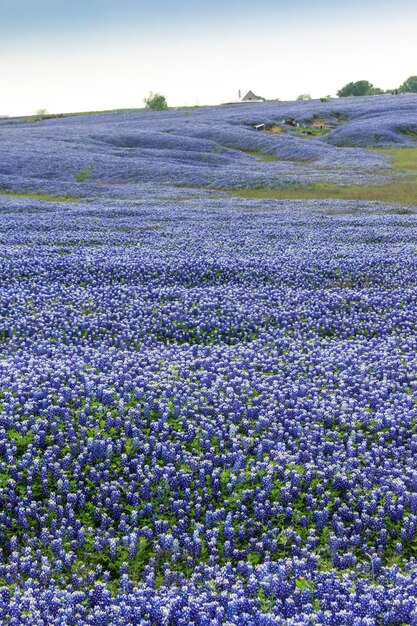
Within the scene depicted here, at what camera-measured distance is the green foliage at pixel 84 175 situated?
1678 inches

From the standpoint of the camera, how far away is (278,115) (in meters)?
82.6

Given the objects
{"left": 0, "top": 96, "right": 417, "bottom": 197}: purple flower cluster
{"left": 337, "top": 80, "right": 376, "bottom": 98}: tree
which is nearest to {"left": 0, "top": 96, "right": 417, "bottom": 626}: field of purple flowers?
{"left": 0, "top": 96, "right": 417, "bottom": 197}: purple flower cluster

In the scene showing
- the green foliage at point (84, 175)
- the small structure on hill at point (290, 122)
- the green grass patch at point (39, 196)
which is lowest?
the green grass patch at point (39, 196)

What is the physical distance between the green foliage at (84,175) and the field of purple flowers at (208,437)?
81.5 feet

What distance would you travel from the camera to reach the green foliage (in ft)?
140

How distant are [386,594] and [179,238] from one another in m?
17.2

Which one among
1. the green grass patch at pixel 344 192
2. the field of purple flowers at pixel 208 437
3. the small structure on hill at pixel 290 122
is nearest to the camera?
the field of purple flowers at pixel 208 437

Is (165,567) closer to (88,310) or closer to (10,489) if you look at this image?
(10,489)

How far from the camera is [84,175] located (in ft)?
144

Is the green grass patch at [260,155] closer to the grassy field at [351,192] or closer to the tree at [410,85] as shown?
the grassy field at [351,192]

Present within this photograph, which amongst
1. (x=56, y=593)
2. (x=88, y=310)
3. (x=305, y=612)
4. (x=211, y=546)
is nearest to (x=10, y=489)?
(x=56, y=593)

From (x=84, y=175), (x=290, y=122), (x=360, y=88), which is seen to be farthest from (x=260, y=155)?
(x=360, y=88)

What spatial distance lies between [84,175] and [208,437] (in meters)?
38.6

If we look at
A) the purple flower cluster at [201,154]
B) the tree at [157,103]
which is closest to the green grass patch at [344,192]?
the purple flower cluster at [201,154]
